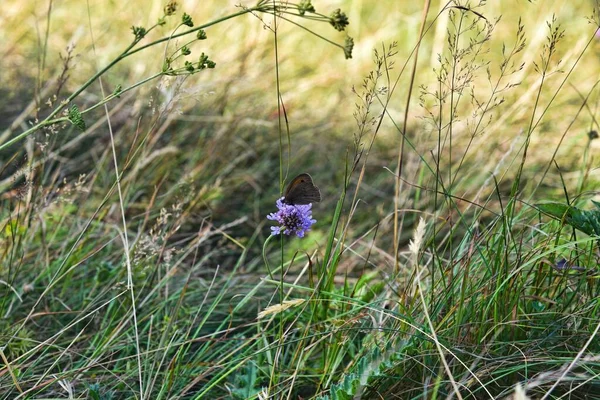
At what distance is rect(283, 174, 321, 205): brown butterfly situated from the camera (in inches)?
58.8

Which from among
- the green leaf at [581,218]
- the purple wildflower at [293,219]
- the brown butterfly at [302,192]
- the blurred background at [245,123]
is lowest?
the purple wildflower at [293,219]

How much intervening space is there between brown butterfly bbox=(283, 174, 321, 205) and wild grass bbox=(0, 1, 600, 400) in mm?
50

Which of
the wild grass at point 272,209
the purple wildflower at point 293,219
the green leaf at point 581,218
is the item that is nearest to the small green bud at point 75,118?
the wild grass at point 272,209

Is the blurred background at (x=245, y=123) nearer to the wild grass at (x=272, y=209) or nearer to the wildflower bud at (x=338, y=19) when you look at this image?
the wild grass at (x=272, y=209)

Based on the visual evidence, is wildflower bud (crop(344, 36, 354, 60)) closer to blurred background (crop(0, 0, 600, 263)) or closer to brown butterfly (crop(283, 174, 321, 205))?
brown butterfly (crop(283, 174, 321, 205))

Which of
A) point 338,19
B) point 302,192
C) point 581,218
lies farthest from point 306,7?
point 581,218

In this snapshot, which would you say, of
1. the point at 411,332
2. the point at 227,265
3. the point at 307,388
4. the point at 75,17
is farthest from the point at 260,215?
the point at 75,17

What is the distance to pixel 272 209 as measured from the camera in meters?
3.13

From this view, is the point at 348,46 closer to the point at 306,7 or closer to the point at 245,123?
the point at 306,7

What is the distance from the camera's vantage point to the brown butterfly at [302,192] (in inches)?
58.8

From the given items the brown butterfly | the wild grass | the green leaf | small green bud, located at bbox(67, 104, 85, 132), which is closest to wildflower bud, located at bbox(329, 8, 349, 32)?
the wild grass

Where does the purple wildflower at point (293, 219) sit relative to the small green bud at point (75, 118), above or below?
below

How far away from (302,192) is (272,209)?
1.62 m

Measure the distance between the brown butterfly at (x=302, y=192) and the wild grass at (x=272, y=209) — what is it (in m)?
0.05
